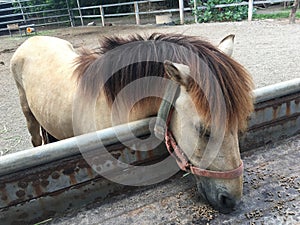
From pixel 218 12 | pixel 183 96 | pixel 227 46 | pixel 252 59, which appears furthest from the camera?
pixel 218 12

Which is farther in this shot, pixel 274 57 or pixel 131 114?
pixel 274 57

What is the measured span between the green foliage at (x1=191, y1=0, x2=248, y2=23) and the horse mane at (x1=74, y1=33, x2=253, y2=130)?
970 centimetres

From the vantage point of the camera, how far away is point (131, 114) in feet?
4.11

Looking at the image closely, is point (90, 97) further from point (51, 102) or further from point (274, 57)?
point (274, 57)

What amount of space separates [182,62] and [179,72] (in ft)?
0.45

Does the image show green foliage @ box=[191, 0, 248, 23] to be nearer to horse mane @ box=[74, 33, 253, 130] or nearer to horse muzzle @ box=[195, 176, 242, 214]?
horse mane @ box=[74, 33, 253, 130]

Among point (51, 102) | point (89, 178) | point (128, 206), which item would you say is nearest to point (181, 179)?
point (128, 206)

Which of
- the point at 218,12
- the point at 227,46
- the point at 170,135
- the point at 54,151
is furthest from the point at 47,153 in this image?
the point at 218,12

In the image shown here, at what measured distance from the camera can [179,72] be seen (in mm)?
1008

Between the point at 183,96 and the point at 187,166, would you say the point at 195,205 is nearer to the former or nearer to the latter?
the point at 187,166

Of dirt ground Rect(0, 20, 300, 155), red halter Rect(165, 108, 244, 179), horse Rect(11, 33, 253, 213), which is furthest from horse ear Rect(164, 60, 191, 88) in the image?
dirt ground Rect(0, 20, 300, 155)

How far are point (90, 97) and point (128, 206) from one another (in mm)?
558

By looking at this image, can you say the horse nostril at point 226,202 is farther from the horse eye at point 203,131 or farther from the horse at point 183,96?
the horse eye at point 203,131

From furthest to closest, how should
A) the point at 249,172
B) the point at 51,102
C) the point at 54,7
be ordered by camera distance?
the point at 54,7, the point at 51,102, the point at 249,172
